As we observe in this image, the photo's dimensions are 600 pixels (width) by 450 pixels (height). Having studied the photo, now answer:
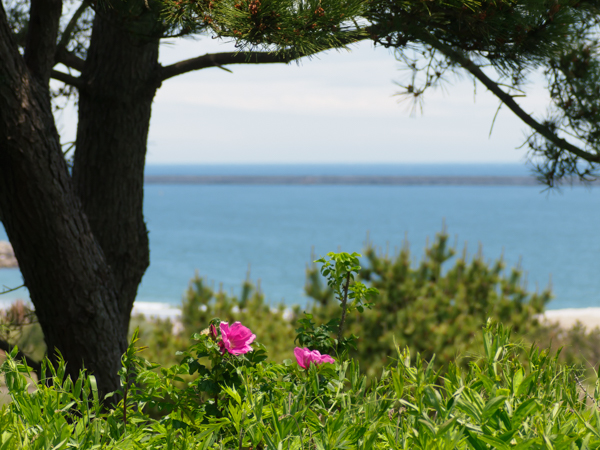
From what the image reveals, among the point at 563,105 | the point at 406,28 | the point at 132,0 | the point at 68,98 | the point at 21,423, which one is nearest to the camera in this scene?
the point at 21,423

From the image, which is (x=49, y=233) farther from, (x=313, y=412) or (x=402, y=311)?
(x=402, y=311)

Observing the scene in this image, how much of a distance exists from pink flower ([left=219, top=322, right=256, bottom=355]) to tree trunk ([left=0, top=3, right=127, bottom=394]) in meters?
1.39

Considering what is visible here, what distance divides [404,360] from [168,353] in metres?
4.66

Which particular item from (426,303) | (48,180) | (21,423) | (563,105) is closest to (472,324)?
(426,303)

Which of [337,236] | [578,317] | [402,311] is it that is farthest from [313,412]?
[337,236]

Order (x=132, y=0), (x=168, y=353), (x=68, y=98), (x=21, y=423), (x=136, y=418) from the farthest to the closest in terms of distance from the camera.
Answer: (x=168, y=353) < (x=68, y=98) < (x=132, y=0) < (x=136, y=418) < (x=21, y=423)

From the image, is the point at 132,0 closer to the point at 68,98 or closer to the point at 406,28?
the point at 406,28

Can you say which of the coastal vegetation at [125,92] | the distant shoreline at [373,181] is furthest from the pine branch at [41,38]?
the distant shoreline at [373,181]

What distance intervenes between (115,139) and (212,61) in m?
0.80

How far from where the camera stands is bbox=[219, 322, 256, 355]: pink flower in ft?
5.38

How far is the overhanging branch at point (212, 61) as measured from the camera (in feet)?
8.73

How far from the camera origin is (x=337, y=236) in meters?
40.1

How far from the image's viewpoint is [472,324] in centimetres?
604

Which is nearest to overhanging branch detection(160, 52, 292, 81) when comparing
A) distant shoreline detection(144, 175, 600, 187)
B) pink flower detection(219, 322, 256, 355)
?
pink flower detection(219, 322, 256, 355)
